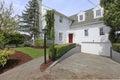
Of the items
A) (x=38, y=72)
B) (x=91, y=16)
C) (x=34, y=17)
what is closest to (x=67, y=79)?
(x=38, y=72)

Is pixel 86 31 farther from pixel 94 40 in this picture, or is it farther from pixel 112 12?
pixel 112 12

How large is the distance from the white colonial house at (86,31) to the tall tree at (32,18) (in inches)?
77.5

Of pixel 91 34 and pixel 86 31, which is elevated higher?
pixel 86 31

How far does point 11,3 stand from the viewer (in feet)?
79.5

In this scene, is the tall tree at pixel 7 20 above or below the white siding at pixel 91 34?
above

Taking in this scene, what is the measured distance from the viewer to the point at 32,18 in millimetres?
28188

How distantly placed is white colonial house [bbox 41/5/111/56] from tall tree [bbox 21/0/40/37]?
197 cm

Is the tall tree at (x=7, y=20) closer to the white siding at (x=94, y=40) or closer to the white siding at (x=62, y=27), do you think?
the white siding at (x=62, y=27)

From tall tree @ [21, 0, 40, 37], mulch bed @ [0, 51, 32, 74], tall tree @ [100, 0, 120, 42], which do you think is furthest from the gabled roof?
mulch bed @ [0, 51, 32, 74]

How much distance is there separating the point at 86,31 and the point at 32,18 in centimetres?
1093

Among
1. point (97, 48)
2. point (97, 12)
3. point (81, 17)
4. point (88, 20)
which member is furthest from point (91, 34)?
point (81, 17)

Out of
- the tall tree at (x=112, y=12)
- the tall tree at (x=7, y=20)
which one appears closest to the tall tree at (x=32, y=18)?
the tall tree at (x=7, y=20)

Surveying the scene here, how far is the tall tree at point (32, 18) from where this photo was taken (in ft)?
89.3

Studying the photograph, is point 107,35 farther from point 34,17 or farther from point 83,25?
point 34,17
